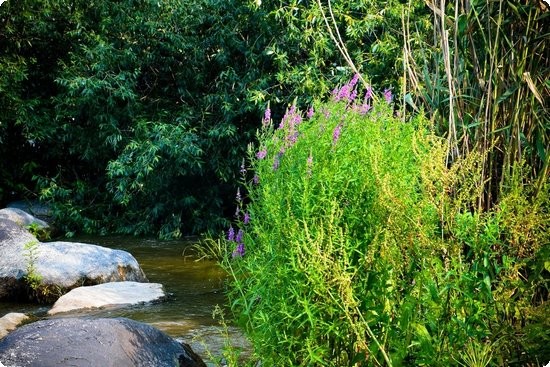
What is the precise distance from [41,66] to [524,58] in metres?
14.1

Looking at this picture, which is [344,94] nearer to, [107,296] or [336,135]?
[336,135]

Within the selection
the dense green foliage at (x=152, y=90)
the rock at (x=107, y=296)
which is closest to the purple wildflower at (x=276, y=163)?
the rock at (x=107, y=296)

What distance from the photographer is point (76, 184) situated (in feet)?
51.5

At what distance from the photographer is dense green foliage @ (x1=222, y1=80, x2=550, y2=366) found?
3.43 metres

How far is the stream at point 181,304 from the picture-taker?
7539 millimetres

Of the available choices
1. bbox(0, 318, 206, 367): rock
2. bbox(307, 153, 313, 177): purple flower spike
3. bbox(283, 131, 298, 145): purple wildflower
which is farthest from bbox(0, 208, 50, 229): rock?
bbox(307, 153, 313, 177): purple flower spike

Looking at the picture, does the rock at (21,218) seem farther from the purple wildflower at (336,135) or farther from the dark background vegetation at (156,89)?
the purple wildflower at (336,135)

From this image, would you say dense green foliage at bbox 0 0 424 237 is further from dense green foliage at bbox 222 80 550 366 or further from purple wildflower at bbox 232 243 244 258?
dense green foliage at bbox 222 80 550 366

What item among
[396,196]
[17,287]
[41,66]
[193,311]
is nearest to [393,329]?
[396,196]

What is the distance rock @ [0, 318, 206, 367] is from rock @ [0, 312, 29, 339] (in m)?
2.21

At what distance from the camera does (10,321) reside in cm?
782

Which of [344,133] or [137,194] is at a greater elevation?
[344,133]

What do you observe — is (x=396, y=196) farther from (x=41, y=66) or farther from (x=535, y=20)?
(x=41, y=66)

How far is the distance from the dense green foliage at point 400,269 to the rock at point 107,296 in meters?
4.89
